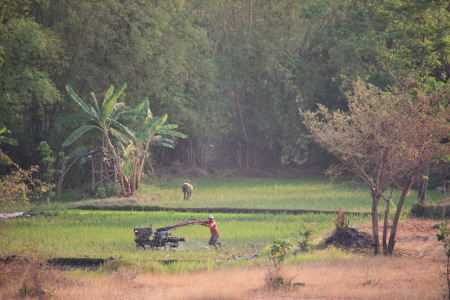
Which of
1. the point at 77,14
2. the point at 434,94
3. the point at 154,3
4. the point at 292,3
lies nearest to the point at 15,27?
the point at 77,14

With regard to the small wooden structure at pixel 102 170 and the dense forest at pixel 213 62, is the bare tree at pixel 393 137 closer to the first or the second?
the dense forest at pixel 213 62

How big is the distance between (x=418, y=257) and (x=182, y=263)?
17.0ft

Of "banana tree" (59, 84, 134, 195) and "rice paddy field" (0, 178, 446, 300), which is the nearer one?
"rice paddy field" (0, 178, 446, 300)

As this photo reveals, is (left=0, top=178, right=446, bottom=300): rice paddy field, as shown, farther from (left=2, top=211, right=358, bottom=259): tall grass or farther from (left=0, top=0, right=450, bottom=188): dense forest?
(left=0, top=0, right=450, bottom=188): dense forest

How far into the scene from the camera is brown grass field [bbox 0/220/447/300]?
1083 cm

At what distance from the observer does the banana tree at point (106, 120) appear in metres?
25.0

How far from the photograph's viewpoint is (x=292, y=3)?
38.6 m

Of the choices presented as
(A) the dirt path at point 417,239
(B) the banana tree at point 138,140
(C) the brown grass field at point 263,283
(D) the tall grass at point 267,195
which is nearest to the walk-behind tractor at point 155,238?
(C) the brown grass field at point 263,283

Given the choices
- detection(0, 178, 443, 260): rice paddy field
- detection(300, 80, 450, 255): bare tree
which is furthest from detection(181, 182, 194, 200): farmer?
detection(300, 80, 450, 255): bare tree

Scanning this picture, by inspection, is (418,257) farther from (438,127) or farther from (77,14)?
(77,14)

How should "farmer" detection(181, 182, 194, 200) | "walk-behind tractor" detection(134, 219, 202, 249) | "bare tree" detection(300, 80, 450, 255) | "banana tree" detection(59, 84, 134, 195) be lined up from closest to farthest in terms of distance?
"bare tree" detection(300, 80, 450, 255), "walk-behind tractor" detection(134, 219, 202, 249), "banana tree" detection(59, 84, 134, 195), "farmer" detection(181, 182, 194, 200)

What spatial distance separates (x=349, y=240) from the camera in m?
16.3

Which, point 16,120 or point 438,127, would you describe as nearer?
point 438,127

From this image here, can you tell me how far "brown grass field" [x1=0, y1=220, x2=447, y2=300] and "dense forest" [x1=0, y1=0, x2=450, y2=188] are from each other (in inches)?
278
